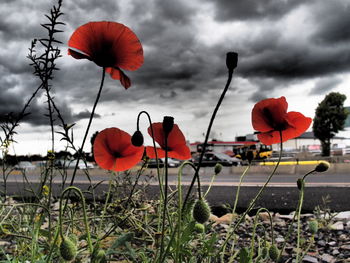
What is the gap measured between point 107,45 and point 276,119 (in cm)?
51

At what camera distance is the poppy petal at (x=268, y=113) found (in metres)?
1.03

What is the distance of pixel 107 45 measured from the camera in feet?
2.78

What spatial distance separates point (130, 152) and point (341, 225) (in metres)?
2.64

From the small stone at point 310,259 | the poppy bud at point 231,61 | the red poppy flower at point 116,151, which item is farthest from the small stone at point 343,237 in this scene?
the poppy bud at point 231,61

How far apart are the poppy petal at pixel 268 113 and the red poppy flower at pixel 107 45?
369 mm

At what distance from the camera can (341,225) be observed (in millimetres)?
3104

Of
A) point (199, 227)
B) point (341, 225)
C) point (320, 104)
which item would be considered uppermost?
point (320, 104)

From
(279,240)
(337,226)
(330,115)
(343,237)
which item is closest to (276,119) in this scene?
(279,240)

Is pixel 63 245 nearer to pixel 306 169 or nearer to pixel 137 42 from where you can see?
pixel 137 42

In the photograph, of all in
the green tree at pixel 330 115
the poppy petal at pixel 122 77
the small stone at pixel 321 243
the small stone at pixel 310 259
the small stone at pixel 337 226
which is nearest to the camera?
the poppy petal at pixel 122 77

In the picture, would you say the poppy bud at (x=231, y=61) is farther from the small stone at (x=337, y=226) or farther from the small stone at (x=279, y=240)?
the small stone at (x=337, y=226)

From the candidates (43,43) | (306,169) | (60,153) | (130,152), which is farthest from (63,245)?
(306,169)

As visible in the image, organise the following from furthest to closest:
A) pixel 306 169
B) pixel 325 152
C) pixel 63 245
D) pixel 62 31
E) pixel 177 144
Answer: pixel 325 152
pixel 306 169
pixel 62 31
pixel 177 144
pixel 63 245

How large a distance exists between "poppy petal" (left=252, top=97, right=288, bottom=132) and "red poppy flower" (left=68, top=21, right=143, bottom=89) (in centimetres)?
37
